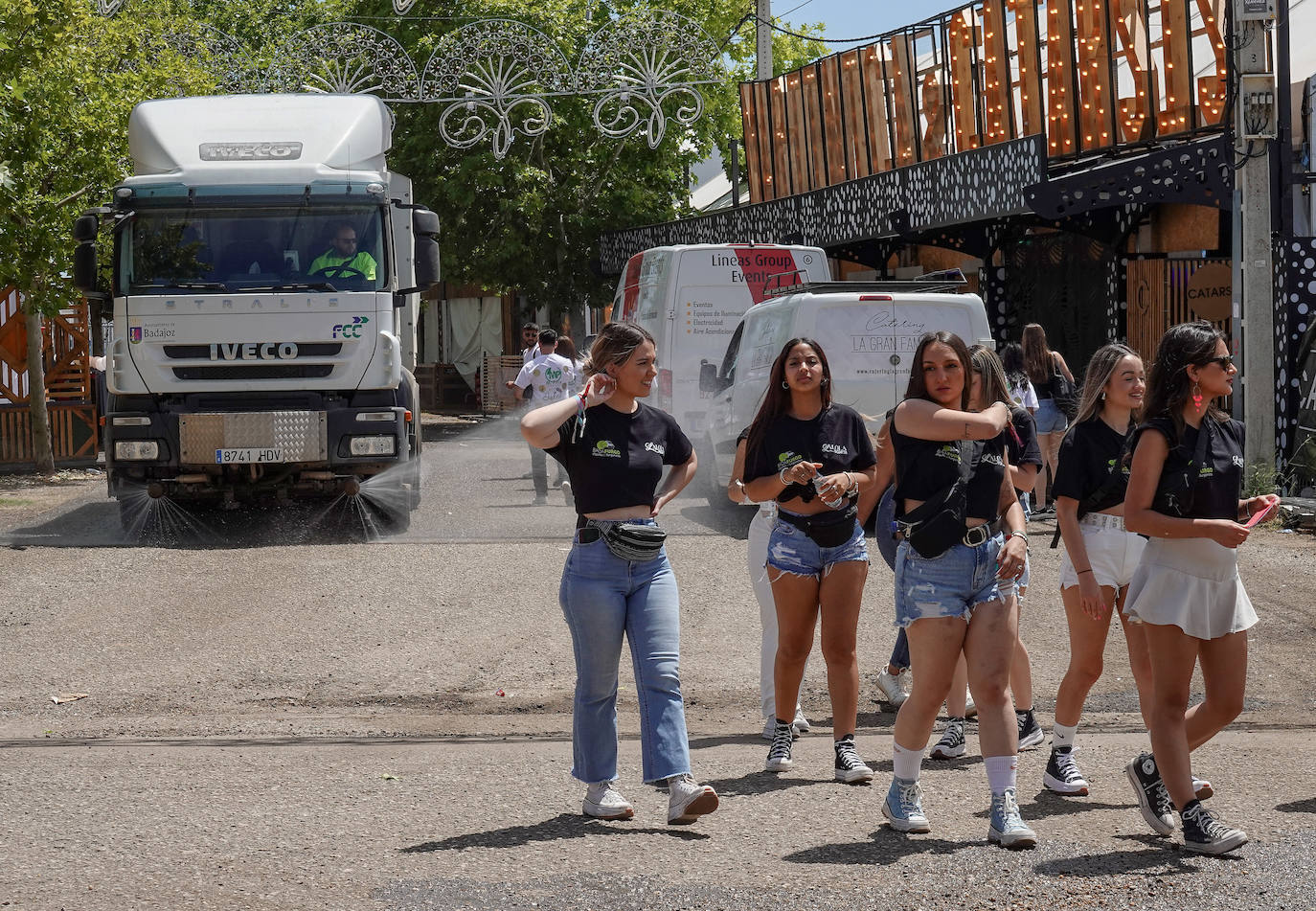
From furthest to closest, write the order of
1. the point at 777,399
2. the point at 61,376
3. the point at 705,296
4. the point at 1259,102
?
1. the point at 61,376
2. the point at 705,296
3. the point at 1259,102
4. the point at 777,399

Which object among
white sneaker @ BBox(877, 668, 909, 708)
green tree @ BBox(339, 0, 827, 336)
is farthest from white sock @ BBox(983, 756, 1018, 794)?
green tree @ BBox(339, 0, 827, 336)

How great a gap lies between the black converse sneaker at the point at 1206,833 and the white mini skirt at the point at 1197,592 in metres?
0.55

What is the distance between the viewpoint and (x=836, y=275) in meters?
30.3

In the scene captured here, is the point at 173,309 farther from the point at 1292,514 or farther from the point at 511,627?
the point at 1292,514

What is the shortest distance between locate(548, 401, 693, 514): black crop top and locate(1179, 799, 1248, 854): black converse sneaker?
6.68 ft

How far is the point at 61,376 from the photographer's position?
23312 mm

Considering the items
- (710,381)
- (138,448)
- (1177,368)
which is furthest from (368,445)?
(1177,368)

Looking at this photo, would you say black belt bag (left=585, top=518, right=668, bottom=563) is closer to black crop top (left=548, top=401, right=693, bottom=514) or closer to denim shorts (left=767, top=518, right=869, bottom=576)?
black crop top (left=548, top=401, right=693, bottom=514)

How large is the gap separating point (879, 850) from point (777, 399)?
6.00 ft

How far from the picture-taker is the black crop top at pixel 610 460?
5664mm

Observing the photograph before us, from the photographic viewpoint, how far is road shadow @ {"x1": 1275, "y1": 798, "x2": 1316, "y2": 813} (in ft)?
18.8

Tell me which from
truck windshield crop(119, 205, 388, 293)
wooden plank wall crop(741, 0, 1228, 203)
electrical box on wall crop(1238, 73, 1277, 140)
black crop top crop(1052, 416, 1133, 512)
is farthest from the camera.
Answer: wooden plank wall crop(741, 0, 1228, 203)

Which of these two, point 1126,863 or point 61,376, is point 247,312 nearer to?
point 1126,863

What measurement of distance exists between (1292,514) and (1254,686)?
6.23 meters
